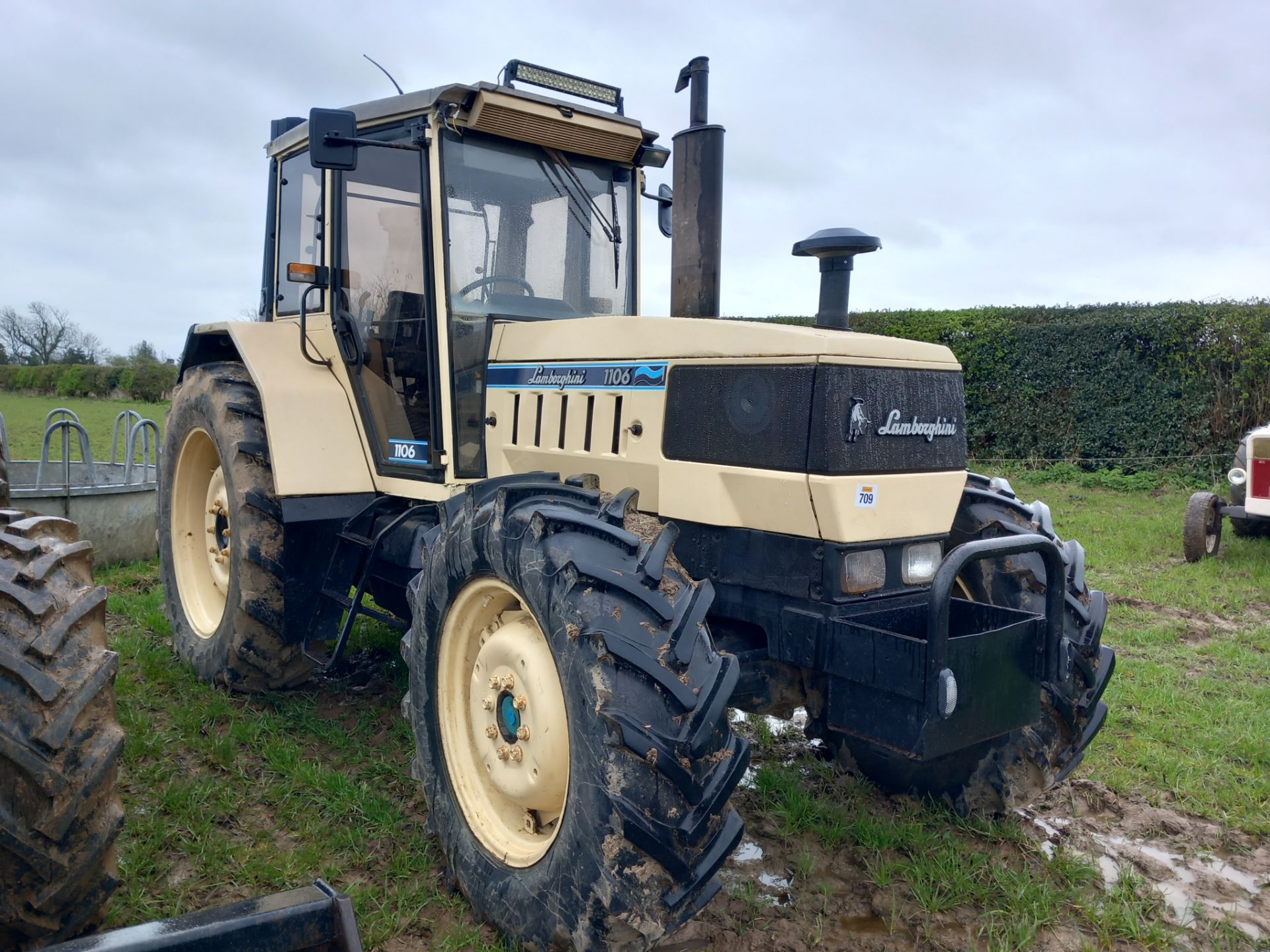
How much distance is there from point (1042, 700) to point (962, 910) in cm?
70

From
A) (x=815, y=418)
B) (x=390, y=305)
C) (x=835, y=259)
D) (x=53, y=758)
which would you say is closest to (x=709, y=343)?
(x=815, y=418)

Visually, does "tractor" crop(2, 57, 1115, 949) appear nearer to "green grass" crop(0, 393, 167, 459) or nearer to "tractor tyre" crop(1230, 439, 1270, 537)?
"tractor tyre" crop(1230, 439, 1270, 537)

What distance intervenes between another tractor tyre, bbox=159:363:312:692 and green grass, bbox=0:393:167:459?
6.53 meters

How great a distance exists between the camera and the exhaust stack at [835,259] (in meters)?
3.20

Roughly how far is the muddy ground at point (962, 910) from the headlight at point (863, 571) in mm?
1033

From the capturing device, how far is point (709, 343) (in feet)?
9.50

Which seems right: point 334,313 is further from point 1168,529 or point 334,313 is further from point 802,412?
point 1168,529

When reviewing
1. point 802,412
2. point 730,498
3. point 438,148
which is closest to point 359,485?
point 438,148

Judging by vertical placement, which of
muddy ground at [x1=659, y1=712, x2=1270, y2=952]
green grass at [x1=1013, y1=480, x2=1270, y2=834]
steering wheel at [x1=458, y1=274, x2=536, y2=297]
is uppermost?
steering wheel at [x1=458, y1=274, x2=536, y2=297]

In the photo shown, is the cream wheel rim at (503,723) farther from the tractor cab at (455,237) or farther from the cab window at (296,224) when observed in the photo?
the cab window at (296,224)

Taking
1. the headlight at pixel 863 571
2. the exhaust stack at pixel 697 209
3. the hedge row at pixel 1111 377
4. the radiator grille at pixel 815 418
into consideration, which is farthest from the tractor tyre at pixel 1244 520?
the headlight at pixel 863 571

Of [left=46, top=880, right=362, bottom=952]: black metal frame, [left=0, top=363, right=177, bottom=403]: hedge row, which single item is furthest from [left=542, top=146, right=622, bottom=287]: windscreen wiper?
[left=0, top=363, right=177, bottom=403]: hedge row

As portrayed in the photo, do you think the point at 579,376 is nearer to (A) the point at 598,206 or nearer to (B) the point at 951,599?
(A) the point at 598,206

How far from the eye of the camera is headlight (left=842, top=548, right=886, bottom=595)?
8.75 ft
